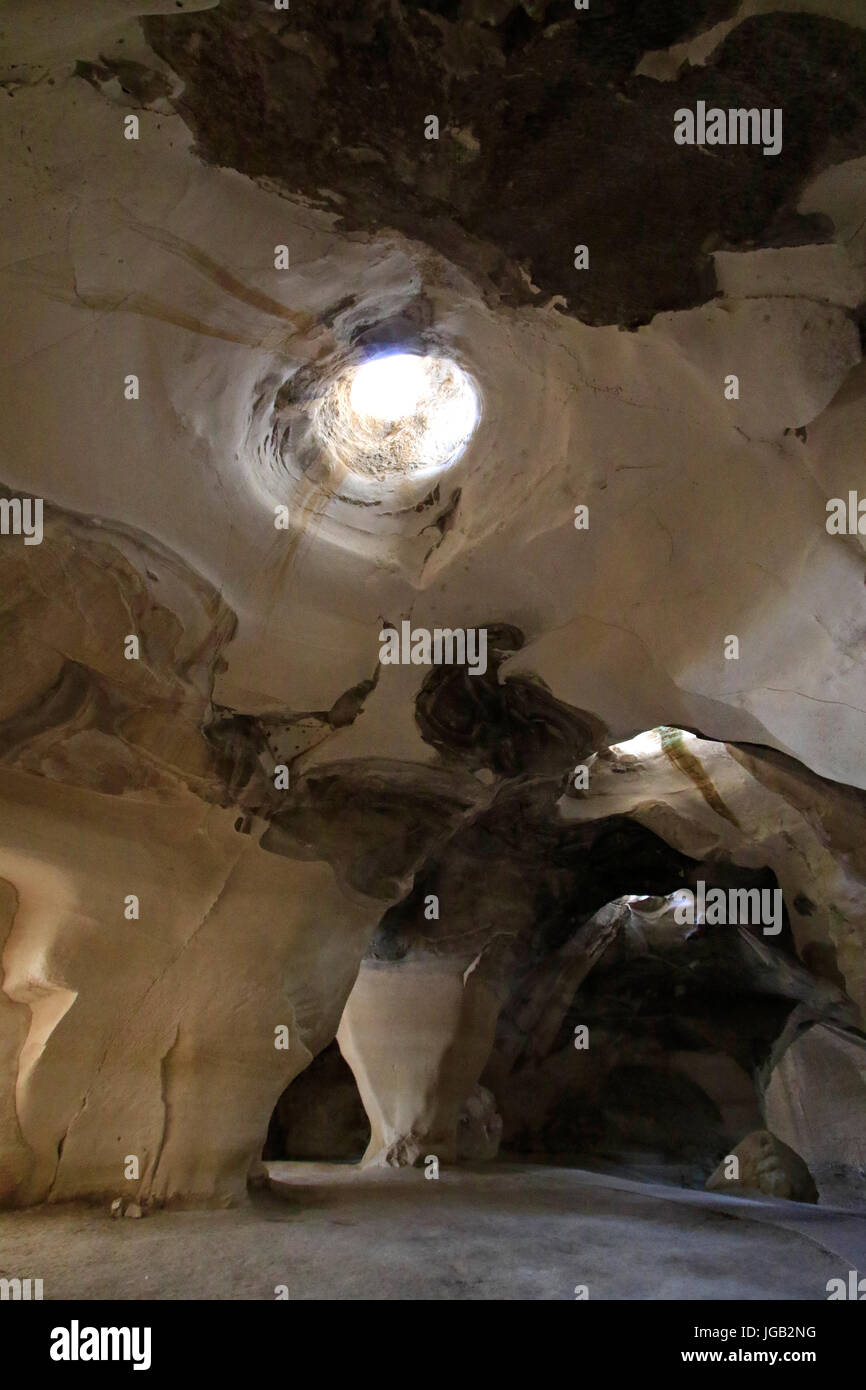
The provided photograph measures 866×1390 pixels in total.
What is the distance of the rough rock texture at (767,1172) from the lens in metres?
10.2

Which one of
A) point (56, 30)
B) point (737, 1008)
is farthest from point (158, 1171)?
point (737, 1008)

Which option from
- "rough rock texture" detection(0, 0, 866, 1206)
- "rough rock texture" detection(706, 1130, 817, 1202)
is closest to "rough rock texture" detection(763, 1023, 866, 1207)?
"rough rock texture" detection(706, 1130, 817, 1202)

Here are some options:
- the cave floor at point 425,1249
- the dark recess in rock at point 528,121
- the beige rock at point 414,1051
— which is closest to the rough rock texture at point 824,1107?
the beige rock at point 414,1051

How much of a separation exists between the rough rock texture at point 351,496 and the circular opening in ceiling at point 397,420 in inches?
Answer: 3.6

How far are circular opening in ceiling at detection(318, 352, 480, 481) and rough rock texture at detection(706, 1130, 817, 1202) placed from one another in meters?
8.89

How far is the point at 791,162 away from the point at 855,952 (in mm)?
4364

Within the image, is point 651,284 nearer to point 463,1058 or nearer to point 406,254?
point 406,254

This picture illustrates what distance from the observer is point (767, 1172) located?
10336mm

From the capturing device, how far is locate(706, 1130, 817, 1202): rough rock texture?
401 inches

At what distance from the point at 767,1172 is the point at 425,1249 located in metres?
7.79

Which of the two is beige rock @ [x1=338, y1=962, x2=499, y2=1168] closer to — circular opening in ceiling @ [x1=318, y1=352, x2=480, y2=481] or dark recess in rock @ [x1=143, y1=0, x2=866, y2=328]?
circular opening in ceiling @ [x1=318, y1=352, x2=480, y2=481]

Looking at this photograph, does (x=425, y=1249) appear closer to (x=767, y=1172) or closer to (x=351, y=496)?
(x=351, y=496)

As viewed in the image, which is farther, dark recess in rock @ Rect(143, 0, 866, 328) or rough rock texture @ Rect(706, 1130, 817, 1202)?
rough rock texture @ Rect(706, 1130, 817, 1202)

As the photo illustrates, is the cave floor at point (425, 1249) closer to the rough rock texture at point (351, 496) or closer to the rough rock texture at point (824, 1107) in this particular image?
the rough rock texture at point (351, 496)
